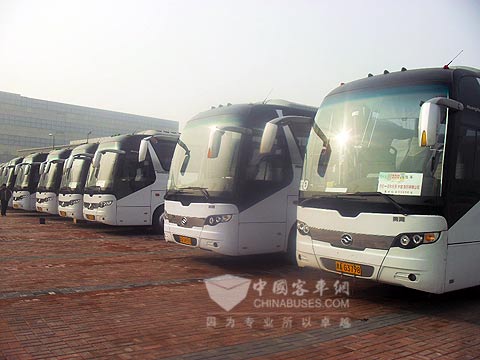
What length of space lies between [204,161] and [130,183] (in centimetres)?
579

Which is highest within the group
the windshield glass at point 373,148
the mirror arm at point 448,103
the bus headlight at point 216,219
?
the mirror arm at point 448,103

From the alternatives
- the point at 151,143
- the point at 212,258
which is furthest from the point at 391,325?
the point at 151,143

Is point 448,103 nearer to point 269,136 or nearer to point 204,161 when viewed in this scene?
point 269,136

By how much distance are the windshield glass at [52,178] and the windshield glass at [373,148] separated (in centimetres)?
1528

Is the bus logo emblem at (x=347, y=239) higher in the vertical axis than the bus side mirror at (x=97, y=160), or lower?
lower

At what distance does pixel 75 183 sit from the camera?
1712cm

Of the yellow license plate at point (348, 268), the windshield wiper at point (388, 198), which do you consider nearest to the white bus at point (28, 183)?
the yellow license plate at point (348, 268)

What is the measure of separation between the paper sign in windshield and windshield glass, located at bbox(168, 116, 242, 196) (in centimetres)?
→ 340

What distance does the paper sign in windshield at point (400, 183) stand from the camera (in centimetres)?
594

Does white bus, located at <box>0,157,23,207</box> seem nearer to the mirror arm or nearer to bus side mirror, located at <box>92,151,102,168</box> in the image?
bus side mirror, located at <box>92,151,102,168</box>

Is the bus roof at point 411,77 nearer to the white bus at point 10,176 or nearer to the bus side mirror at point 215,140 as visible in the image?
the bus side mirror at point 215,140

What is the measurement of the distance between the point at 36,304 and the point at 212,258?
481 centimetres

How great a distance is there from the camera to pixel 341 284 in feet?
26.1

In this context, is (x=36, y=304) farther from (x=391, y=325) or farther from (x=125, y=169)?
(x=125, y=169)
